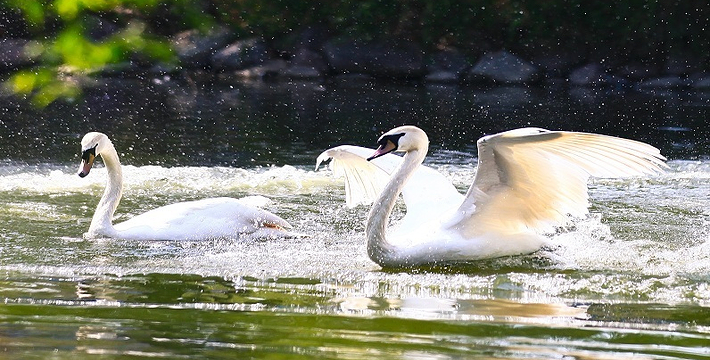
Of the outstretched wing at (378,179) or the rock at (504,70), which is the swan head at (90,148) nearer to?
the outstretched wing at (378,179)

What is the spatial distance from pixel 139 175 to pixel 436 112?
8.25 metres

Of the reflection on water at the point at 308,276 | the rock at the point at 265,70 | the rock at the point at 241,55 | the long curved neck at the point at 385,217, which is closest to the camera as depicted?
the reflection on water at the point at 308,276

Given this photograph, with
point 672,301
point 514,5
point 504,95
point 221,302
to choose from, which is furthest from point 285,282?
point 514,5

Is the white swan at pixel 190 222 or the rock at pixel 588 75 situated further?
the rock at pixel 588 75

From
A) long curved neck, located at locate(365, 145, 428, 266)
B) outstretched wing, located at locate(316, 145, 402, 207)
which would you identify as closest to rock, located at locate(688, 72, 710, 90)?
outstretched wing, located at locate(316, 145, 402, 207)

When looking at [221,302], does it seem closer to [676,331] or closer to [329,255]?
[329,255]

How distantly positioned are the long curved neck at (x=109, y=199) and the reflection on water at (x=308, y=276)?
0.76 feet

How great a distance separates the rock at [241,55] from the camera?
24.7 metres

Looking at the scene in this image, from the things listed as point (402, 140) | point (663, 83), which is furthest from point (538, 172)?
point (663, 83)

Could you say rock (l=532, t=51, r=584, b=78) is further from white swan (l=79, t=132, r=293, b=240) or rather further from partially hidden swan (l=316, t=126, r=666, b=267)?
partially hidden swan (l=316, t=126, r=666, b=267)

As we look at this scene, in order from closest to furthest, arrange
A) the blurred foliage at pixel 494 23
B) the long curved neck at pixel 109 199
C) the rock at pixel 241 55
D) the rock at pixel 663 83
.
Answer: the long curved neck at pixel 109 199, the rock at pixel 663 83, the rock at pixel 241 55, the blurred foliage at pixel 494 23

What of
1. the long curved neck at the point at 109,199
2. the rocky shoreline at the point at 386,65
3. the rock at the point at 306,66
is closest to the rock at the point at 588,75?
the rocky shoreline at the point at 386,65

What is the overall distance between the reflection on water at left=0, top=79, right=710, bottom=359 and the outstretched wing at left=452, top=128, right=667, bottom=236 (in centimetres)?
26

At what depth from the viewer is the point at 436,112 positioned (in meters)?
18.8
